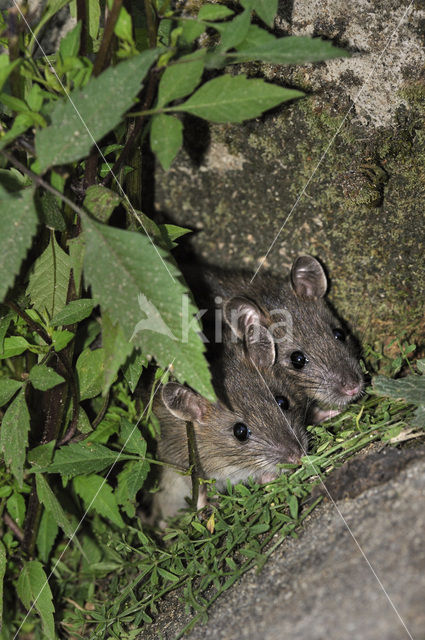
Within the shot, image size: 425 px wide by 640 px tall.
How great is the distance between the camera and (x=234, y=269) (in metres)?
4.58

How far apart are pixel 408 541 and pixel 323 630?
0.41 meters

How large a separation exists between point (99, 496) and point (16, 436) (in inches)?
29.2

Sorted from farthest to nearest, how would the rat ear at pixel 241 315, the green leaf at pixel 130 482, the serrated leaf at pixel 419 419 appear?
the rat ear at pixel 241 315 < the green leaf at pixel 130 482 < the serrated leaf at pixel 419 419

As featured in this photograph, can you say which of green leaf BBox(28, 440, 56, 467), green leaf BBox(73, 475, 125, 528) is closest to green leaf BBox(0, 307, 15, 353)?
green leaf BBox(28, 440, 56, 467)

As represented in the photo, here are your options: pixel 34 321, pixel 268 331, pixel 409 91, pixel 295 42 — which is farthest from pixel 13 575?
pixel 409 91

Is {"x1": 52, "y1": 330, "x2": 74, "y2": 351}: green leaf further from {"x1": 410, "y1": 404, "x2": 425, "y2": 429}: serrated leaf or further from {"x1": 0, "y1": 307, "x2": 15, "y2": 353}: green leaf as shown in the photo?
{"x1": 410, "y1": 404, "x2": 425, "y2": 429}: serrated leaf

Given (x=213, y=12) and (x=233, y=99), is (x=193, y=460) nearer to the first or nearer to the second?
(x=233, y=99)

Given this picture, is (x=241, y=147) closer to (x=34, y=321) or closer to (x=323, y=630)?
(x=34, y=321)

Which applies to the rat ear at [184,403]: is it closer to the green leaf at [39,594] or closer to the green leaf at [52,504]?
the green leaf at [52,504]

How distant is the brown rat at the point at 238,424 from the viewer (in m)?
3.74

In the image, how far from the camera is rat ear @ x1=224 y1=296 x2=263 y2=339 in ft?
13.1

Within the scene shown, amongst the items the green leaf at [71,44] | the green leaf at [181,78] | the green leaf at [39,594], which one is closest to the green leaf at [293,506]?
the green leaf at [39,594]

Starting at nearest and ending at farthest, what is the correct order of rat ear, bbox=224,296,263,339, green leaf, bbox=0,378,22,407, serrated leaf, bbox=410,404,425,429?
serrated leaf, bbox=410,404,425,429, green leaf, bbox=0,378,22,407, rat ear, bbox=224,296,263,339

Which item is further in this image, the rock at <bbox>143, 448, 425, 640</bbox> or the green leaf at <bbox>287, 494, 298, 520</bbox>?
the green leaf at <bbox>287, 494, 298, 520</bbox>
